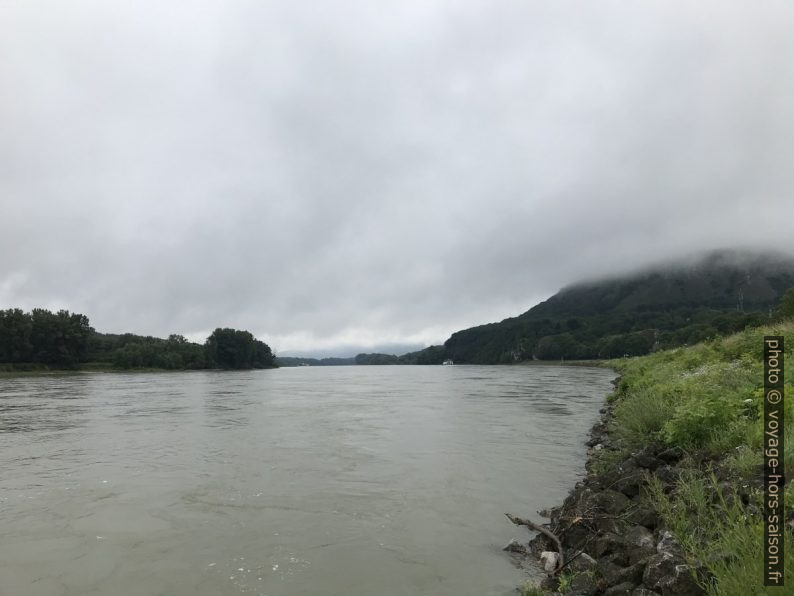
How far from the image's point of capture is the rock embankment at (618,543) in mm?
5988

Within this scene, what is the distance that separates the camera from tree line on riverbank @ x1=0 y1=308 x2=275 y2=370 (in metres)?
120

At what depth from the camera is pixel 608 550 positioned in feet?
26.6

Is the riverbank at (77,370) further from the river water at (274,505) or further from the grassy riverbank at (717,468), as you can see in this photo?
the grassy riverbank at (717,468)

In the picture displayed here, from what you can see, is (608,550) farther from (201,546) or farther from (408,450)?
(408,450)

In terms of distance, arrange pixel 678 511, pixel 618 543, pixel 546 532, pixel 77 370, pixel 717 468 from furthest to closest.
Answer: pixel 77 370, pixel 546 532, pixel 717 468, pixel 618 543, pixel 678 511

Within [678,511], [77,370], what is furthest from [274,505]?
[77,370]

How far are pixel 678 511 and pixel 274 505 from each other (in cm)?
964

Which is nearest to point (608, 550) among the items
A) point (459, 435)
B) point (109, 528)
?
point (109, 528)

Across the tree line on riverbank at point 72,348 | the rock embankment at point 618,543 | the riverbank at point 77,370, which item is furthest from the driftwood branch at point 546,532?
the tree line on riverbank at point 72,348

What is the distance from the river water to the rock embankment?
868 millimetres

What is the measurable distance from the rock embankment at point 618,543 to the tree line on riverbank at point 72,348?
144m

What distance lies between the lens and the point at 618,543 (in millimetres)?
7961

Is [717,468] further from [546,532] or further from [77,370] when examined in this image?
[77,370]

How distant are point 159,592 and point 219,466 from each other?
383 inches
